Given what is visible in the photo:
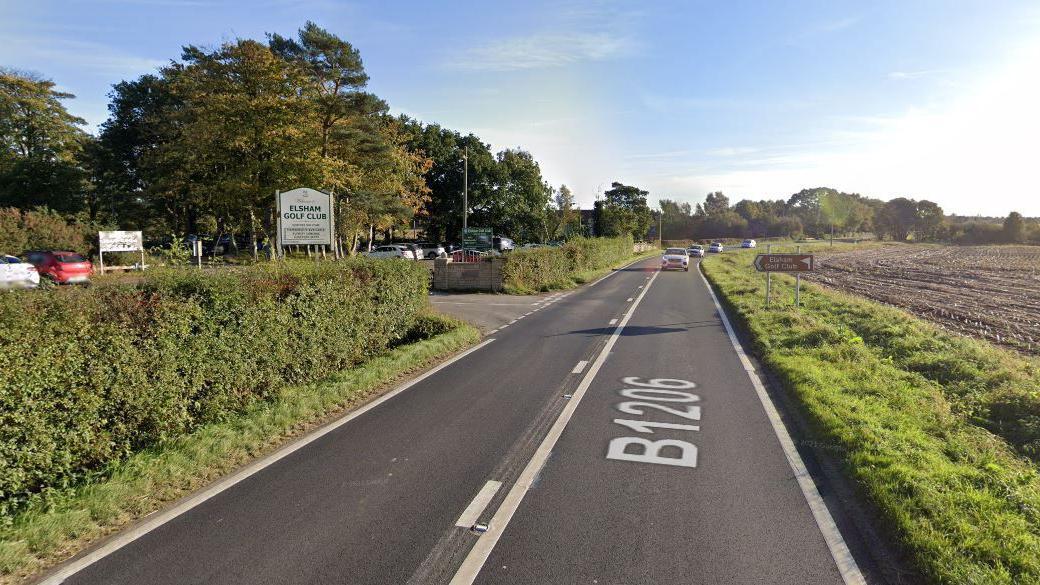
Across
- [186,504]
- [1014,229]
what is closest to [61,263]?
[186,504]

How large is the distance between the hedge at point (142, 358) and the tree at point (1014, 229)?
5589 inches

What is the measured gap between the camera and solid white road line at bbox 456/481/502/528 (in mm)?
4559

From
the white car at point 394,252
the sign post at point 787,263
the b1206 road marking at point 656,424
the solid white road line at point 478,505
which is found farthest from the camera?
the white car at point 394,252

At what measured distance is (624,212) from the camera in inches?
3046

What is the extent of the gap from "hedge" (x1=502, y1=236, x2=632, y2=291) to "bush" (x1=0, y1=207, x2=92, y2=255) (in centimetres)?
2409

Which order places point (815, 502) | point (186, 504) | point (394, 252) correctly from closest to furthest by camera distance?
point (186, 504)
point (815, 502)
point (394, 252)

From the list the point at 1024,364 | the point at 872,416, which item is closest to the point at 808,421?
the point at 872,416

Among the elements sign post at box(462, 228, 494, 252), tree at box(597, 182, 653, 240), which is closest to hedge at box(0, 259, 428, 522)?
sign post at box(462, 228, 494, 252)

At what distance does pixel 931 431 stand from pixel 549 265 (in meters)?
21.6

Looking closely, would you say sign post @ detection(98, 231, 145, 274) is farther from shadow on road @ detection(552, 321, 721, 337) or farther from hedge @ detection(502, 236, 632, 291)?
shadow on road @ detection(552, 321, 721, 337)

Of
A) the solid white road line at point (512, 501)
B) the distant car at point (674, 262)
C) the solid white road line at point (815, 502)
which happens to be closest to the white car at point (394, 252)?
the distant car at point (674, 262)

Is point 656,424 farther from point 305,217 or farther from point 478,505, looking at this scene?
point 305,217

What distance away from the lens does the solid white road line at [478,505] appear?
4559 millimetres

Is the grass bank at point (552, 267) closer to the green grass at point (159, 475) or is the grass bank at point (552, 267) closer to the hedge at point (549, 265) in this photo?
the hedge at point (549, 265)
